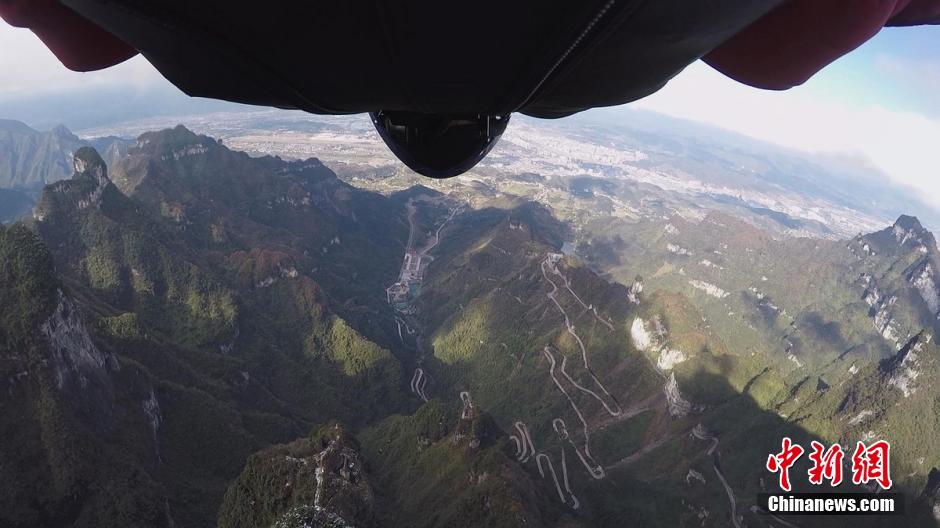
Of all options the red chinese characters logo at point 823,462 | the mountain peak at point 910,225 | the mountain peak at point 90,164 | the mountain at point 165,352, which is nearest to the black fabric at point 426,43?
the red chinese characters logo at point 823,462

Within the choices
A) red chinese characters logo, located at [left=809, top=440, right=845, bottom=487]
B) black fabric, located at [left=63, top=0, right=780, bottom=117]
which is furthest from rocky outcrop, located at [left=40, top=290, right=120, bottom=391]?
red chinese characters logo, located at [left=809, top=440, right=845, bottom=487]

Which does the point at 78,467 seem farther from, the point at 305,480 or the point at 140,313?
the point at 140,313

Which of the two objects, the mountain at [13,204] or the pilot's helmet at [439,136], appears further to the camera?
the mountain at [13,204]

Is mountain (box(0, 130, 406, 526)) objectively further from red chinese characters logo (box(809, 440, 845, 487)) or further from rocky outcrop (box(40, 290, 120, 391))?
red chinese characters logo (box(809, 440, 845, 487))

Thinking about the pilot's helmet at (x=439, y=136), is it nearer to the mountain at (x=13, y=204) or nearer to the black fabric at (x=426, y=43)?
the black fabric at (x=426, y=43)

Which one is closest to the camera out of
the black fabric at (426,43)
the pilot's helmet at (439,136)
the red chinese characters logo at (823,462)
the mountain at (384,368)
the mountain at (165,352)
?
the black fabric at (426,43)

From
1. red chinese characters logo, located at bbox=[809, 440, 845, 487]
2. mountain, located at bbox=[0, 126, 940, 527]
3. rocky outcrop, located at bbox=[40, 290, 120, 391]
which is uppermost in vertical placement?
red chinese characters logo, located at bbox=[809, 440, 845, 487]
